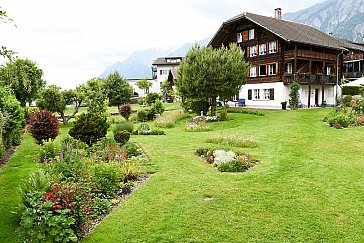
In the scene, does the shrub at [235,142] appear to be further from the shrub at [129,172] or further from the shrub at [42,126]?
the shrub at [42,126]

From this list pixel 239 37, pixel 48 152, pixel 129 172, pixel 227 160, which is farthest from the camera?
pixel 239 37

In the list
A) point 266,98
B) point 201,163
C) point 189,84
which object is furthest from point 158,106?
point 201,163

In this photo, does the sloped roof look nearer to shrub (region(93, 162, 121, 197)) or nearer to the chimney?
the chimney

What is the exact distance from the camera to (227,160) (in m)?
10.7

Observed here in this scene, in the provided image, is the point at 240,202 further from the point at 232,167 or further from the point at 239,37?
the point at 239,37

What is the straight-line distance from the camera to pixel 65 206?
5.80 metres

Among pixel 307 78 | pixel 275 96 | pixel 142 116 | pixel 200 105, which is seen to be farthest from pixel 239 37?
pixel 142 116

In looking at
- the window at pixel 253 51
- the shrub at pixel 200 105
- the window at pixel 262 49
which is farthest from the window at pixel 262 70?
the shrub at pixel 200 105

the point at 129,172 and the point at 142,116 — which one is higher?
the point at 142,116

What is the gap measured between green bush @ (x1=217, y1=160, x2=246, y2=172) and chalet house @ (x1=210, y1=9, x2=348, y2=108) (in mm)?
24592

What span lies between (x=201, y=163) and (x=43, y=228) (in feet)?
21.0

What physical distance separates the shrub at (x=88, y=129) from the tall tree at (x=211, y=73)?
12313 mm

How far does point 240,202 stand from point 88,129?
7620mm

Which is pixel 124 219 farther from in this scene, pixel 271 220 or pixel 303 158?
pixel 303 158
